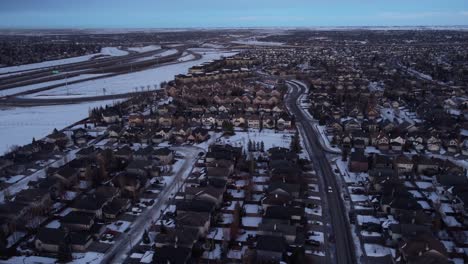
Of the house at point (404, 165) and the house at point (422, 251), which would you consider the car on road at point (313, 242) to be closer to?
the house at point (422, 251)

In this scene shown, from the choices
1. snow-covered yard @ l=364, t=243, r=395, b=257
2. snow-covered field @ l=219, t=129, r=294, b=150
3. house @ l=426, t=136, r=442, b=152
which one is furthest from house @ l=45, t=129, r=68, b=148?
house @ l=426, t=136, r=442, b=152

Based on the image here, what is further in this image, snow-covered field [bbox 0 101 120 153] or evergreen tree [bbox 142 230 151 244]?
snow-covered field [bbox 0 101 120 153]

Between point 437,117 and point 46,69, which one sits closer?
point 437,117

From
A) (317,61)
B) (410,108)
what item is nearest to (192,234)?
(410,108)

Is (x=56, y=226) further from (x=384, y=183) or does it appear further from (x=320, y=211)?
(x=384, y=183)

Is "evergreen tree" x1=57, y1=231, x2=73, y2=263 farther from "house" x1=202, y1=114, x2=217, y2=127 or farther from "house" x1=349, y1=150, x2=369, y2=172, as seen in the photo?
"house" x1=202, y1=114, x2=217, y2=127

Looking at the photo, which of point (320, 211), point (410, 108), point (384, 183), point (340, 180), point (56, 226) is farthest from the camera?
point (410, 108)

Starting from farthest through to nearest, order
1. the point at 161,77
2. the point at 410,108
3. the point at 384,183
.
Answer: the point at 161,77, the point at 410,108, the point at 384,183
